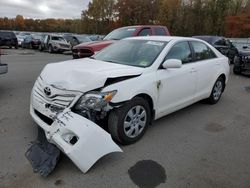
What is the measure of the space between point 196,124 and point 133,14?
44.0 m

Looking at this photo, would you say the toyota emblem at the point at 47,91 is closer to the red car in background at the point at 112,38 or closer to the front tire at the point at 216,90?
the front tire at the point at 216,90

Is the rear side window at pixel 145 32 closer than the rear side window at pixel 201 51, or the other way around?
the rear side window at pixel 201 51

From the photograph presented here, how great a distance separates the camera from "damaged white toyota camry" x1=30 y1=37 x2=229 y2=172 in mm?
2959

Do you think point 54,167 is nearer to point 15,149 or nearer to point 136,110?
point 15,149

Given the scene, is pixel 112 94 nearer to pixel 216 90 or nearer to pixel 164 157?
pixel 164 157

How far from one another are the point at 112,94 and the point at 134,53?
53.9 inches

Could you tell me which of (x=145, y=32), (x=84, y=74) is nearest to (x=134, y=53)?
(x=84, y=74)

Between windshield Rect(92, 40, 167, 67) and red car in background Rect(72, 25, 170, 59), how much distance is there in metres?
3.40

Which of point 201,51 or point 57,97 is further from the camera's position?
point 201,51

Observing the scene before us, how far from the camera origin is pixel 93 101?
3197mm

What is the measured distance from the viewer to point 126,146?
11.9 feet

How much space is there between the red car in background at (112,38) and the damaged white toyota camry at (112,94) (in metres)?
3.50

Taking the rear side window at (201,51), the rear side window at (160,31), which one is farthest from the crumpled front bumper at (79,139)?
the rear side window at (160,31)

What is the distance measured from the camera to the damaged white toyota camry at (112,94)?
116 inches
